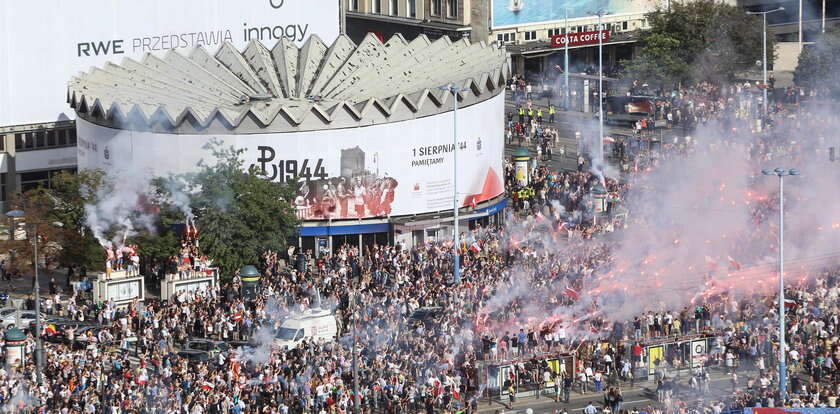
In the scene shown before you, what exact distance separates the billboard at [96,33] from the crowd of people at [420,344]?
21.4m

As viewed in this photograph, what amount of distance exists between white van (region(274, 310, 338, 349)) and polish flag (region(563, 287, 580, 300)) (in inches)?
314

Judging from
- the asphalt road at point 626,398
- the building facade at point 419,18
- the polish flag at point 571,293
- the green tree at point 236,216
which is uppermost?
the building facade at point 419,18

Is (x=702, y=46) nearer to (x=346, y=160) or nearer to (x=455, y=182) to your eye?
(x=455, y=182)

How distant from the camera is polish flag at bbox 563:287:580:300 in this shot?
184ft

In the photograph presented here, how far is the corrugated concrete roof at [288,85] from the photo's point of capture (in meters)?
69.0

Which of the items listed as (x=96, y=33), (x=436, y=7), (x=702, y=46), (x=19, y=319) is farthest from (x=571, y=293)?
(x=436, y=7)

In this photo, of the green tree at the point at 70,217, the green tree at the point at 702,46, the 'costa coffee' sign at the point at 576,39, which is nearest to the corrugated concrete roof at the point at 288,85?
the green tree at the point at 70,217

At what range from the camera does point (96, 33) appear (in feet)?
271

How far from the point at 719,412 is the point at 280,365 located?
13.4 metres

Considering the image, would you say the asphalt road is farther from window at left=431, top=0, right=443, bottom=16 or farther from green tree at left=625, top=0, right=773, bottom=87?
window at left=431, top=0, right=443, bottom=16

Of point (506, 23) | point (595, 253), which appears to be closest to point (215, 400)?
point (595, 253)

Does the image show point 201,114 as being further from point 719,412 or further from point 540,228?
point 719,412

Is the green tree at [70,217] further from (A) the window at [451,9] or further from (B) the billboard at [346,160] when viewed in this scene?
(A) the window at [451,9]

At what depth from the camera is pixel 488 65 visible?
78312mm
